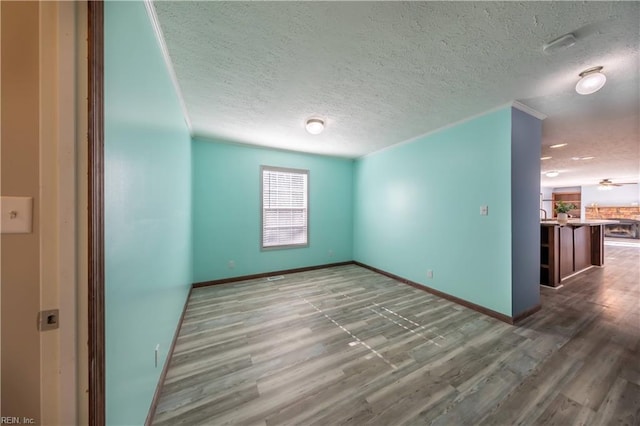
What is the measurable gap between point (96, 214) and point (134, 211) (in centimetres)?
45

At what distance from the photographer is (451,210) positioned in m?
3.05

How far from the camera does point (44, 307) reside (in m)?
0.63

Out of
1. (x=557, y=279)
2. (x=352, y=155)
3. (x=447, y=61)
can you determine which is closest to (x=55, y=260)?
(x=447, y=61)

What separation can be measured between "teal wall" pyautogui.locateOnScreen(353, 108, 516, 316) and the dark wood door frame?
Result: 338 centimetres

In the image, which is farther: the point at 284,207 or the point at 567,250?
the point at 284,207

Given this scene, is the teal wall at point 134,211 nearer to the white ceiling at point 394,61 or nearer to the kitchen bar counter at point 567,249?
the white ceiling at point 394,61

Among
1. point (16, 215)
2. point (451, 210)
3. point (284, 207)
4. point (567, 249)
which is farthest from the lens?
point (284, 207)

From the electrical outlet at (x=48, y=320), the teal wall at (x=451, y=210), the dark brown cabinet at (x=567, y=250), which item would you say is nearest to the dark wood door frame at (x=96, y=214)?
the electrical outlet at (x=48, y=320)

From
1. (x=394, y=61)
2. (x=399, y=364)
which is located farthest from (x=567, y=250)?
(x=394, y=61)

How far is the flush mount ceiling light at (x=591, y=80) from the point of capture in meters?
1.80

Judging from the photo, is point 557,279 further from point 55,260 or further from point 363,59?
point 55,260

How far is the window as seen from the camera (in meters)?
4.18

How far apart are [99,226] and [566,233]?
608 cm

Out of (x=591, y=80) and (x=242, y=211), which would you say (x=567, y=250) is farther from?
(x=242, y=211)
